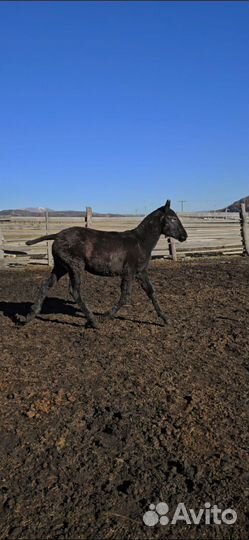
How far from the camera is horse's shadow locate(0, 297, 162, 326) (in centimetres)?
808

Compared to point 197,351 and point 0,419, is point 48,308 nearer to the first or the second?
point 197,351

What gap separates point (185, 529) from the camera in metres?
3.11

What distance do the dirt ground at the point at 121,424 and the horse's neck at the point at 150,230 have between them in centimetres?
124

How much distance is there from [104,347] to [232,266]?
9.19 meters

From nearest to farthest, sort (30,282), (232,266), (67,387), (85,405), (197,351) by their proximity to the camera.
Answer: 1. (85,405)
2. (67,387)
3. (197,351)
4. (30,282)
5. (232,266)

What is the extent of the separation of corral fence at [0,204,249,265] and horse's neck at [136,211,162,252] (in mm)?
8904

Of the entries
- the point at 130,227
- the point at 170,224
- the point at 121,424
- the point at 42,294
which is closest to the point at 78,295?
the point at 42,294

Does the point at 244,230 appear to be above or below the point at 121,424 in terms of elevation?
above

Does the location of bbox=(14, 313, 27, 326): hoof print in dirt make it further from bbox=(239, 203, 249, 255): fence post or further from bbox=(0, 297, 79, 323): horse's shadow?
bbox=(239, 203, 249, 255): fence post

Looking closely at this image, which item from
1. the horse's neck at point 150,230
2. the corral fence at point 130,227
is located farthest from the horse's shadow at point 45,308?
the corral fence at point 130,227

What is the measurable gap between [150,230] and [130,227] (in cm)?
1056

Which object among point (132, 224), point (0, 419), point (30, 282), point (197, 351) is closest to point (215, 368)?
point (197, 351)

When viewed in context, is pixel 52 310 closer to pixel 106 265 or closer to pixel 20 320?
pixel 20 320

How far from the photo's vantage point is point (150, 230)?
8.11 meters
